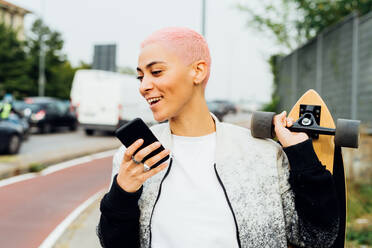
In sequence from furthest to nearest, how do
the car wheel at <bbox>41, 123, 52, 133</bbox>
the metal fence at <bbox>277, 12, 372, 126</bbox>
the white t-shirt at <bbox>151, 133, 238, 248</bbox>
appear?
the car wheel at <bbox>41, 123, 52, 133</bbox> < the metal fence at <bbox>277, 12, 372, 126</bbox> < the white t-shirt at <bbox>151, 133, 238, 248</bbox>

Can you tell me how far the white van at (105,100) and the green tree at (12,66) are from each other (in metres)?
22.7

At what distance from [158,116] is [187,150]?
0.65ft

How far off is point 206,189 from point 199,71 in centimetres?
46

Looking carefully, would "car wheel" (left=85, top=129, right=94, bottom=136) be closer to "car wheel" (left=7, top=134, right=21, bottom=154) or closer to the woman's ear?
"car wheel" (left=7, top=134, right=21, bottom=154)

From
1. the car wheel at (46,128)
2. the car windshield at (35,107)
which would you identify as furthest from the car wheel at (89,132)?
the car windshield at (35,107)

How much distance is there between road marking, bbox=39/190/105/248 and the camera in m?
5.52

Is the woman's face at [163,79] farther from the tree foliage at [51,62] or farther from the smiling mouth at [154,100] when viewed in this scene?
the tree foliage at [51,62]

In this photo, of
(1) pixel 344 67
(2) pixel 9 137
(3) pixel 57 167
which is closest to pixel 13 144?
(2) pixel 9 137

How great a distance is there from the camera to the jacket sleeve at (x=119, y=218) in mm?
1648

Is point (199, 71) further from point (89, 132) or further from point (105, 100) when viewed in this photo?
point (89, 132)

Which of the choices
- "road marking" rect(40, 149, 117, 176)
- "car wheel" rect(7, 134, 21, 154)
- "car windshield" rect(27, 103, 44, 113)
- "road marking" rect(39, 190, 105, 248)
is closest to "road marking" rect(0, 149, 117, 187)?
"road marking" rect(40, 149, 117, 176)

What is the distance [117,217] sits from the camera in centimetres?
167

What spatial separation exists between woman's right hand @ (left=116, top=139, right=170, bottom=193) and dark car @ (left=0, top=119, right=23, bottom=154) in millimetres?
11109

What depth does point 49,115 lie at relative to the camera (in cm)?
2109
